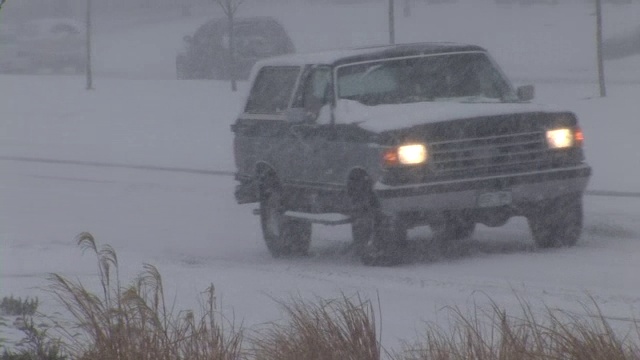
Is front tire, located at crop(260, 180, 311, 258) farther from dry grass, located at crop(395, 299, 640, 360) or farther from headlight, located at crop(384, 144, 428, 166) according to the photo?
dry grass, located at crop(395, 299, 640, 360)

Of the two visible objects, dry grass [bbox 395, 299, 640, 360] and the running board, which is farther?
the running board

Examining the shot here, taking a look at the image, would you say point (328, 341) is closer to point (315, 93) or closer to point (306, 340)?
point (306, 340)

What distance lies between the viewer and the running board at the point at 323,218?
10.7m

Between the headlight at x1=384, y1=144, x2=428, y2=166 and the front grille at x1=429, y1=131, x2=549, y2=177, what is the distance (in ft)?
0.23

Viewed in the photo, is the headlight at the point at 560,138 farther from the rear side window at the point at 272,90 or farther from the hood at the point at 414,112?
the rear side window at the point at 272,90

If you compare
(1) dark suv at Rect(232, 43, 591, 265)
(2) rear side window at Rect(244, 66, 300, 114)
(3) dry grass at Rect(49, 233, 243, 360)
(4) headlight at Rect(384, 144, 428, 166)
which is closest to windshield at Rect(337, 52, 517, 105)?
(1) dark suv at Rect(232, 43, 591, 265)

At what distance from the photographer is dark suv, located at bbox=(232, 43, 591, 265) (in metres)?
10.2

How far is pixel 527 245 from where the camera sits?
11539 mm

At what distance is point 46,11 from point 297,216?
4846 cm

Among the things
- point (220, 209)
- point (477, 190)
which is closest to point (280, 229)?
point (477, 190)

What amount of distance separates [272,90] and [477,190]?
106 inches

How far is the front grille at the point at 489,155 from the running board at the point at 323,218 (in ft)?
3.01

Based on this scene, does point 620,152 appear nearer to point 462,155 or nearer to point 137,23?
point 462,155

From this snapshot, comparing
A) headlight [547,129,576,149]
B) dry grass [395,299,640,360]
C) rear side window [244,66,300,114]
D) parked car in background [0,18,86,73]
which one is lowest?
dry grass [395,299,640,360]
